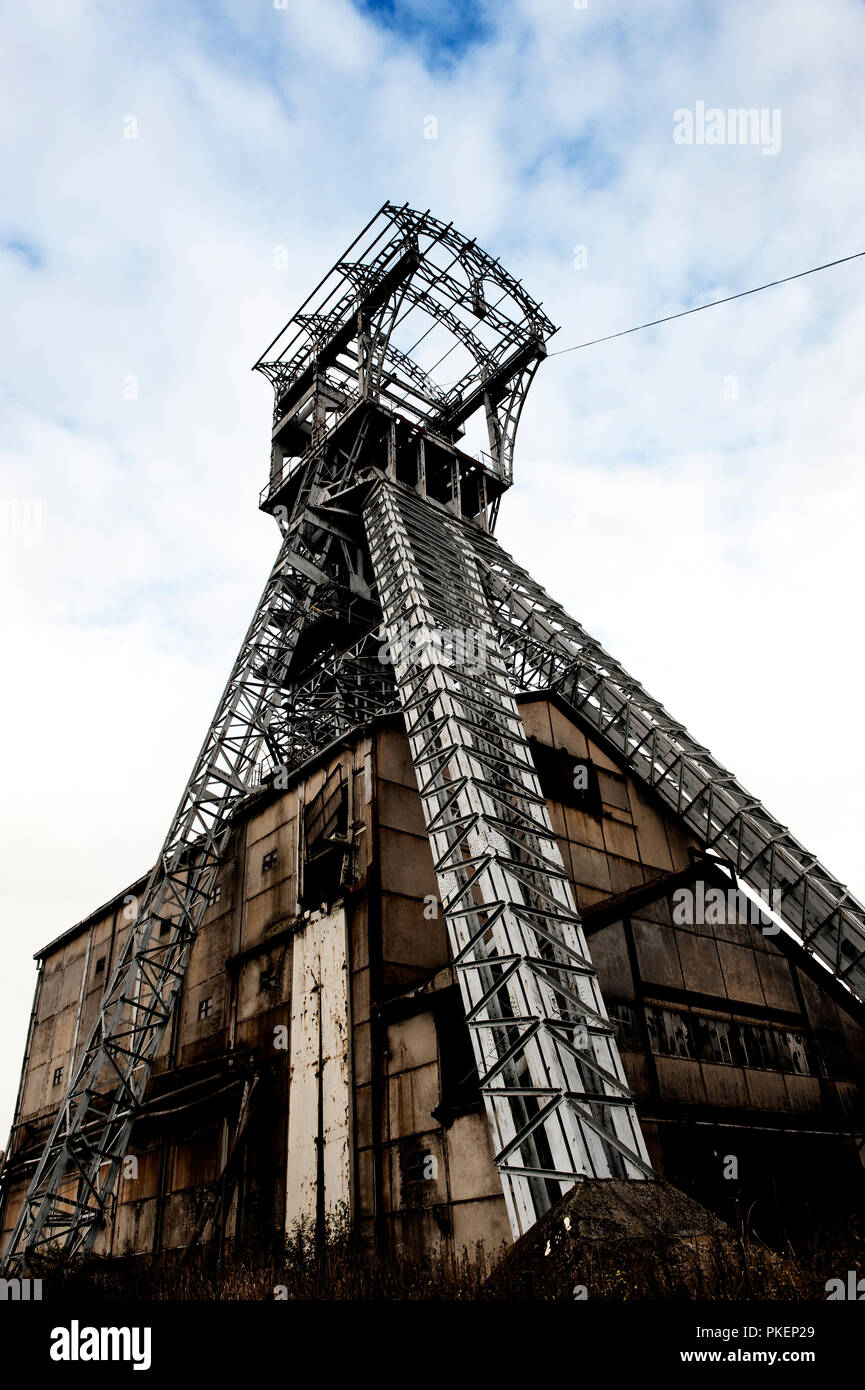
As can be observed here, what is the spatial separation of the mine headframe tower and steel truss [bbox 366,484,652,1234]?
0.11 feet

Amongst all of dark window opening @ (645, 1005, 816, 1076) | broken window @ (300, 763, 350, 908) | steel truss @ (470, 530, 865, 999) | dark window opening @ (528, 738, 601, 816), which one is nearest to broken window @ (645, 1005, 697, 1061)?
dark window opening @ (645, 1005, 816, 1076)

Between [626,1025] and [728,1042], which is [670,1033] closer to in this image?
[626,1025]

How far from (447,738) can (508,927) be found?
9.89 ft

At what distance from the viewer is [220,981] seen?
46.7ft

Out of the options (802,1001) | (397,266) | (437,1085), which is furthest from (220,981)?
(397,266)

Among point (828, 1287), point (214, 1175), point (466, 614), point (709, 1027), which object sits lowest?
point (828, 1287)

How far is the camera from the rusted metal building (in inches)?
389

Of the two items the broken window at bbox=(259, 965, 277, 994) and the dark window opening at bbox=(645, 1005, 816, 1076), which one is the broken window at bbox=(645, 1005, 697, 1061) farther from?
the broken window at bbox=(259, 965, 277, 994)

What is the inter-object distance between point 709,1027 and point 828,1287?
7.15 metres

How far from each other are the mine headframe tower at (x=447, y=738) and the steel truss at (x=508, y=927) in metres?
0.03

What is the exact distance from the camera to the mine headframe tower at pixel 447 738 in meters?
8.02

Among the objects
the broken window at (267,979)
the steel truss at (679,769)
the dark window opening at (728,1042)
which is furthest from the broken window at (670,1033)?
the broken window at (267,979)

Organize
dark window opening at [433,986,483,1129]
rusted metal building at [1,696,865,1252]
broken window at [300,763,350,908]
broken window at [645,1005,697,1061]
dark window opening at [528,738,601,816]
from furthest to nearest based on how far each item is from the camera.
→ dark window opening at [528,738,601,816] < broken window at [300,763,350,908] < broken window at [645,1005,697,1061] < rusted metal building at [1,696,865,1252] < dark window opening at [433,986,483,1129]

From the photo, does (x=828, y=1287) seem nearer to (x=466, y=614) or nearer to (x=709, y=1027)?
(x=709, y=1027)
